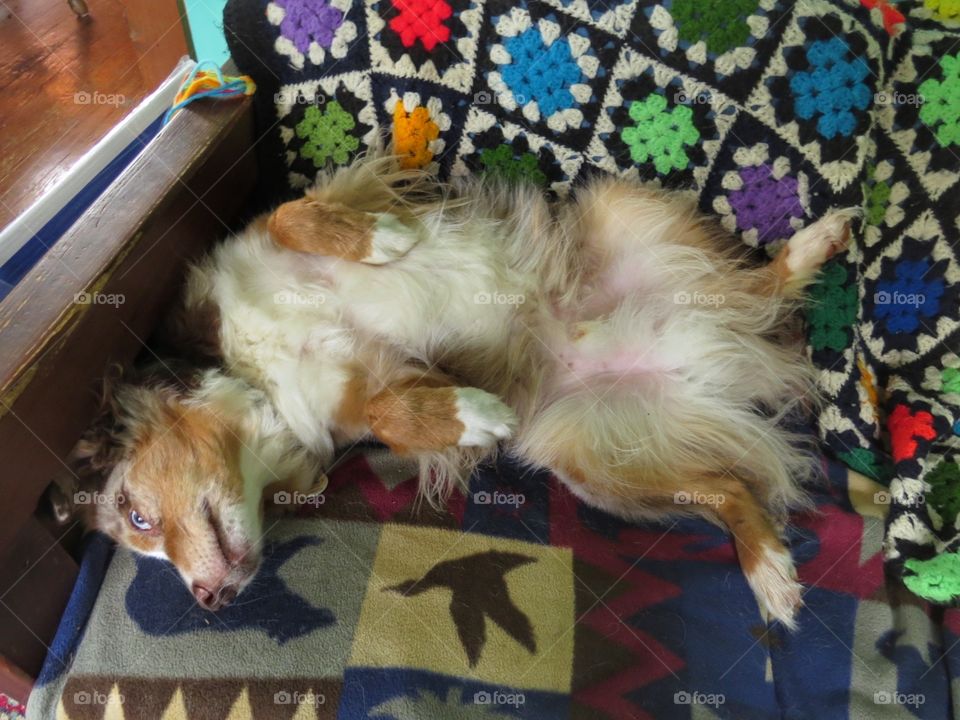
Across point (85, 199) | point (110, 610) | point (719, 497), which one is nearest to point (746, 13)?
point (719, 497)

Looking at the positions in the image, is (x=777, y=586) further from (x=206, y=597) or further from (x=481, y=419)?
(x=206, y=597)

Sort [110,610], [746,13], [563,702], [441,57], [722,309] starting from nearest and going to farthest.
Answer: [563,702]
[110,610]
[746,13]
[441,57]
[722,309]

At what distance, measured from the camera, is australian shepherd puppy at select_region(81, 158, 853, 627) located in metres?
1.58

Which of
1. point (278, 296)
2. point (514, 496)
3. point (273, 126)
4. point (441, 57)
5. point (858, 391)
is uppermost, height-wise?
point (441, 57)

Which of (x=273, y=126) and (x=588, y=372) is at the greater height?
(x=273, y=126)

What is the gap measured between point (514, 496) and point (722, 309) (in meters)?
0.74

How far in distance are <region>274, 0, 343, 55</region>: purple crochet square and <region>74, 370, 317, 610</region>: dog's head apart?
0.88m

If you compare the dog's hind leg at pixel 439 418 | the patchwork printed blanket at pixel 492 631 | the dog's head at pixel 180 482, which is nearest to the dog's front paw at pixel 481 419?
the dog's hind leg at pixel 439 418

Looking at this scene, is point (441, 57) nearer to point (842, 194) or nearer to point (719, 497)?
point (842, 194)

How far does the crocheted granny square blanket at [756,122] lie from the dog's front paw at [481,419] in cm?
64

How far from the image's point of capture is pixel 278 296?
1.70 m

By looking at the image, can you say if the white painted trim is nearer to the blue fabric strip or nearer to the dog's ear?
the blue fabric strip

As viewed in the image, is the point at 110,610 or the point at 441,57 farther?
the point at 441,57

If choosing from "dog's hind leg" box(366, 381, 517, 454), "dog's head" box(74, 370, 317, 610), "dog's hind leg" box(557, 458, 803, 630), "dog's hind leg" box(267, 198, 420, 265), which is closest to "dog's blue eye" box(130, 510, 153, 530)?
"dog's head" box(74, 370, 317, 610)
